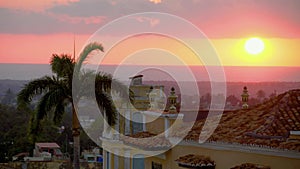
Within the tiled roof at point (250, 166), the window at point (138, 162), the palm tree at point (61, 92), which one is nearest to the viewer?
the tiled roof at point (250, 166)

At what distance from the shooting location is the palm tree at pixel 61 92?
1391 cm

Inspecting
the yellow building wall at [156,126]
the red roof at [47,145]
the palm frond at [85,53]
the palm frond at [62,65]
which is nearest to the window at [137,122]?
the yellow building wall at [156,126]

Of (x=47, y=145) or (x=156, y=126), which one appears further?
(x=47, y=145)

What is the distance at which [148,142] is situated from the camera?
1308 cm

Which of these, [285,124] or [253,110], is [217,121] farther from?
[285,124]

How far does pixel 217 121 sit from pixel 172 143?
3.75 ft

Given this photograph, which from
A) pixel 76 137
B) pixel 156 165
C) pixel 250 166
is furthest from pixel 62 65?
pixel 250 166

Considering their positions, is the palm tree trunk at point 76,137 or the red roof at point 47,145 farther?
the red roof at point 47,145

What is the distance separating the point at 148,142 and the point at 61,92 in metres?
2.68

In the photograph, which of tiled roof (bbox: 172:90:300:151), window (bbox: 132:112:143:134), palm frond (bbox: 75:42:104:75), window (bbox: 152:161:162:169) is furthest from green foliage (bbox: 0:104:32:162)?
tiled roof (bbox: 172:90:300:151)

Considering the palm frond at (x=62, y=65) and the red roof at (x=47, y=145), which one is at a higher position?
the palm frond at (x=62, y=65)

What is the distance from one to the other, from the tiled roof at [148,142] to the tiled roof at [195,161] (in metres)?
1.34

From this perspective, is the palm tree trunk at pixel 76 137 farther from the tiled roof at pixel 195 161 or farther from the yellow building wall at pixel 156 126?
the tiled roof at pixel 195 161

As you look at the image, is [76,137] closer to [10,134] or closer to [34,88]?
[34,88]
